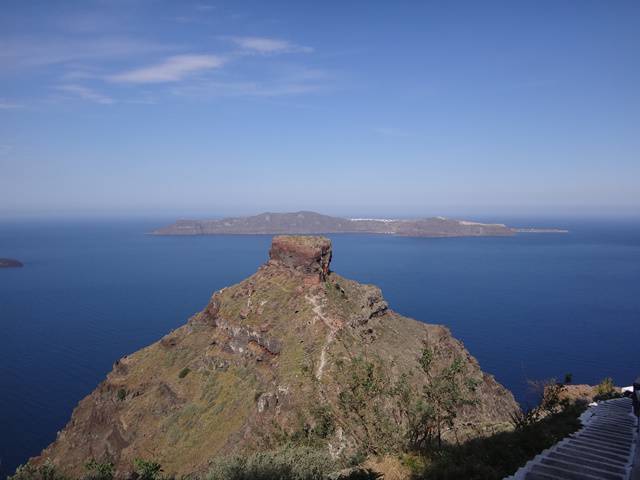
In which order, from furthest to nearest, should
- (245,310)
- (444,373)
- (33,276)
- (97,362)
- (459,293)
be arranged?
(33,276), (459,293), (97,362), (245,310), (444,373)

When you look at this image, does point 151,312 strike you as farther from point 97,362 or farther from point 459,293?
point 459,293

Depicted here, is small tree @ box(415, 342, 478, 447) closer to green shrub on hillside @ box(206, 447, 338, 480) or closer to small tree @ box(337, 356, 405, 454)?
small tree @ box(337, 356, 405, 454)

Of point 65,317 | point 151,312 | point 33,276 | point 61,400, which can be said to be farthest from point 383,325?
point 33,276

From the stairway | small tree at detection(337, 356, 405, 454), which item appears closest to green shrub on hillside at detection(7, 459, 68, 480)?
small tree at detection(337, 356, 405, 454)

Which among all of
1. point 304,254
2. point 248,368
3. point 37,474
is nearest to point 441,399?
point 37,474

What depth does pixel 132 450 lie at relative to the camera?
51031mm

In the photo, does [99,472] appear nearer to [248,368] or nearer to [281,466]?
[281,466]

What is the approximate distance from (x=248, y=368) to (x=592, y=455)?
145 feet

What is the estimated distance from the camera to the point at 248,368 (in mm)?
53906

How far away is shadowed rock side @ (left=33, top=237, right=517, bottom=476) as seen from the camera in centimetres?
4512

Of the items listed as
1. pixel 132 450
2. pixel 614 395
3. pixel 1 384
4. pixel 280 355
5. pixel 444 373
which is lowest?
pixel 1 384

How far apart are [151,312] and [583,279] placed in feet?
528

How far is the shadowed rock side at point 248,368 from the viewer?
4512 centimetres

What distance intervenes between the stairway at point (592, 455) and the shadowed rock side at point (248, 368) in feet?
68.0
